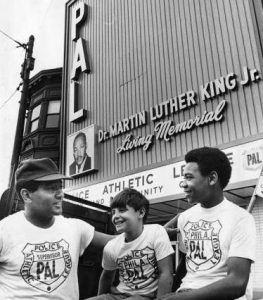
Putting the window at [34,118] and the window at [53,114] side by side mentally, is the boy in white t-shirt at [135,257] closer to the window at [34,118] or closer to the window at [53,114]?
the window at [53,114]

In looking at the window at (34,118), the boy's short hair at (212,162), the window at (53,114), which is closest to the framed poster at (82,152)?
the window at (53,114)

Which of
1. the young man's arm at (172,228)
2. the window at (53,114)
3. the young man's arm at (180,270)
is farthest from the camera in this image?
the window at (53,114)

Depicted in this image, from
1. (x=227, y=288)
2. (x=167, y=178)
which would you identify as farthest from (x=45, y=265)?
(x=167, y=178)

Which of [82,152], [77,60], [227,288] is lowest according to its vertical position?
[227,288]

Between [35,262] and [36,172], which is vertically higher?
[36,172]

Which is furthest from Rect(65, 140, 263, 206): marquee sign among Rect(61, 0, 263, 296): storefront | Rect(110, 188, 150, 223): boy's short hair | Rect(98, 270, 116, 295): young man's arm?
Rect(98, 270, 116, 295): young man's arm

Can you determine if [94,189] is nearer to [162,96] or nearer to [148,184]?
[148,184]

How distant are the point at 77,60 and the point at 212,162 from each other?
14.4m

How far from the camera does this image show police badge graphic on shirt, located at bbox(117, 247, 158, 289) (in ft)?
10.5

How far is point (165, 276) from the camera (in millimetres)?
3043

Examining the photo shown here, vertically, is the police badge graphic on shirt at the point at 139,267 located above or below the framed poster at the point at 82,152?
below

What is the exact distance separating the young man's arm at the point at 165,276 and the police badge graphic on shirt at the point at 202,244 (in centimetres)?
38

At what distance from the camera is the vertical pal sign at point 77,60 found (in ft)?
51.0

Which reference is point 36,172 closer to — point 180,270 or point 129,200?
point 129,200
